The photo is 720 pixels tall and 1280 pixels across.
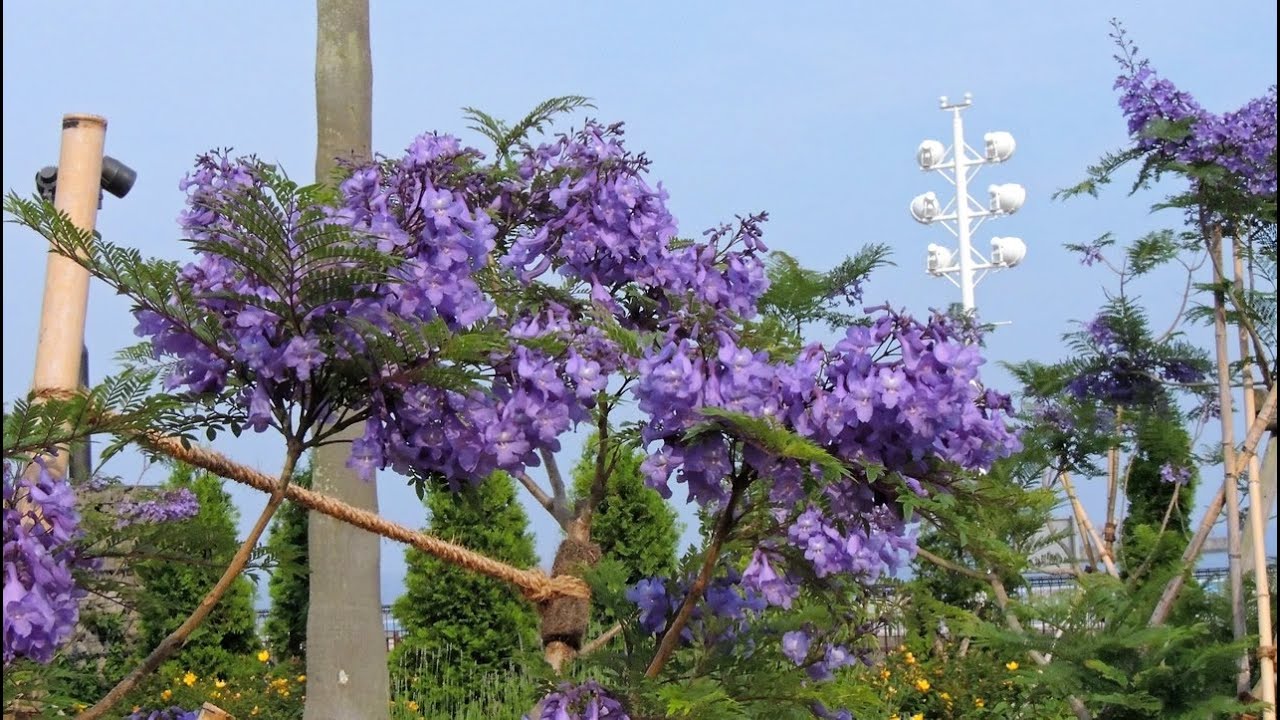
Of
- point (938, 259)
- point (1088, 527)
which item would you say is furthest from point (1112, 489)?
point (938, 259)

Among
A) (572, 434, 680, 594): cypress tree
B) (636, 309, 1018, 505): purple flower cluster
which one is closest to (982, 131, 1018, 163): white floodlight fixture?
(572, 434, 680, 594): cypress tree

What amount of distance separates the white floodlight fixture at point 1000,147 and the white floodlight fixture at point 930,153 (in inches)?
22.9

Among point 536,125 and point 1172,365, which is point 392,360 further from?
point 1172,365

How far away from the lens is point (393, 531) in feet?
11.8

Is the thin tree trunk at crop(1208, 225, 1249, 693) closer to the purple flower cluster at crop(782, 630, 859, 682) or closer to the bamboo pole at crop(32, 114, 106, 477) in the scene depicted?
the purple flower cluster at crop(782, 630, 859, 682)

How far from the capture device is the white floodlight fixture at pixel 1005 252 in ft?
56.9

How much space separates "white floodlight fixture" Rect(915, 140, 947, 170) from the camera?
17625mm

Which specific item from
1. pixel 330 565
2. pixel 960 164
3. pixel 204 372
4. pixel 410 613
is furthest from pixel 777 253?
pixel 960 164

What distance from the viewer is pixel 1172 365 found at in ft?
17.8

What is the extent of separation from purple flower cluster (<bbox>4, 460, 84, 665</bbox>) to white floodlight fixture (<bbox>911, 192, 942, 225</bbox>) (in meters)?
15.8

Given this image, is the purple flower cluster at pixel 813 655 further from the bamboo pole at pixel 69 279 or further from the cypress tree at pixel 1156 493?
the bamboo pole at pixel 69 279

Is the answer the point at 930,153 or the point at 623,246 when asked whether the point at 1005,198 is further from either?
the point at 623,246

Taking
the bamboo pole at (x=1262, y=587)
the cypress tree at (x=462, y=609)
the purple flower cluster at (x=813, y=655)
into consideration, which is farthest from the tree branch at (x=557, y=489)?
the cypress tree at (x=462, y=609)

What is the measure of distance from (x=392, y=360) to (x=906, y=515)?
3.10 ft
